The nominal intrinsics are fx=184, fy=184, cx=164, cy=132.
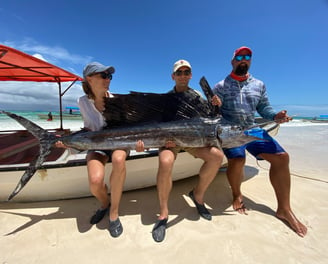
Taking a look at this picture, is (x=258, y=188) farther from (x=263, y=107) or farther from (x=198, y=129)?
(x=198, y=129)

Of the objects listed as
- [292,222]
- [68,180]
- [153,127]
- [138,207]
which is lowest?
[138,207]

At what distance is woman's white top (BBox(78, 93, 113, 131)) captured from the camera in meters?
2.14

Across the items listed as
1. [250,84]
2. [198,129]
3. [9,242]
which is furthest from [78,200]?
[250,84]

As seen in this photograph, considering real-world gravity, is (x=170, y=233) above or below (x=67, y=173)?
below

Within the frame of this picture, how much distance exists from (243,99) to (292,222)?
4.81 ft

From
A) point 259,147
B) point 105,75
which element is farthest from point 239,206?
point 105,75

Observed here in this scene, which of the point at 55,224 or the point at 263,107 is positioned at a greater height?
the point at 263,107

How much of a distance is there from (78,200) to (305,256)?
2.48 metres

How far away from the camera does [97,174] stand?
184cm

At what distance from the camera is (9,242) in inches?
67.3

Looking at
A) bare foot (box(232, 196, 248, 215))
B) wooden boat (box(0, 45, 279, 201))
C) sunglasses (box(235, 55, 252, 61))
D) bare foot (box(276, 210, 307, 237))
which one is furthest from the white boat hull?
sunglasses (box(235, 55, 252, 61))

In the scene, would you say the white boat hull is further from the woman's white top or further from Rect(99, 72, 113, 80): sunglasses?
Rect(99, 72, 113, 80): sunglasses

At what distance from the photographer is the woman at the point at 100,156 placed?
71.6 inches

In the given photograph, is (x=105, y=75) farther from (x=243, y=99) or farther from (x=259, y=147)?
(x=259, y=147)
